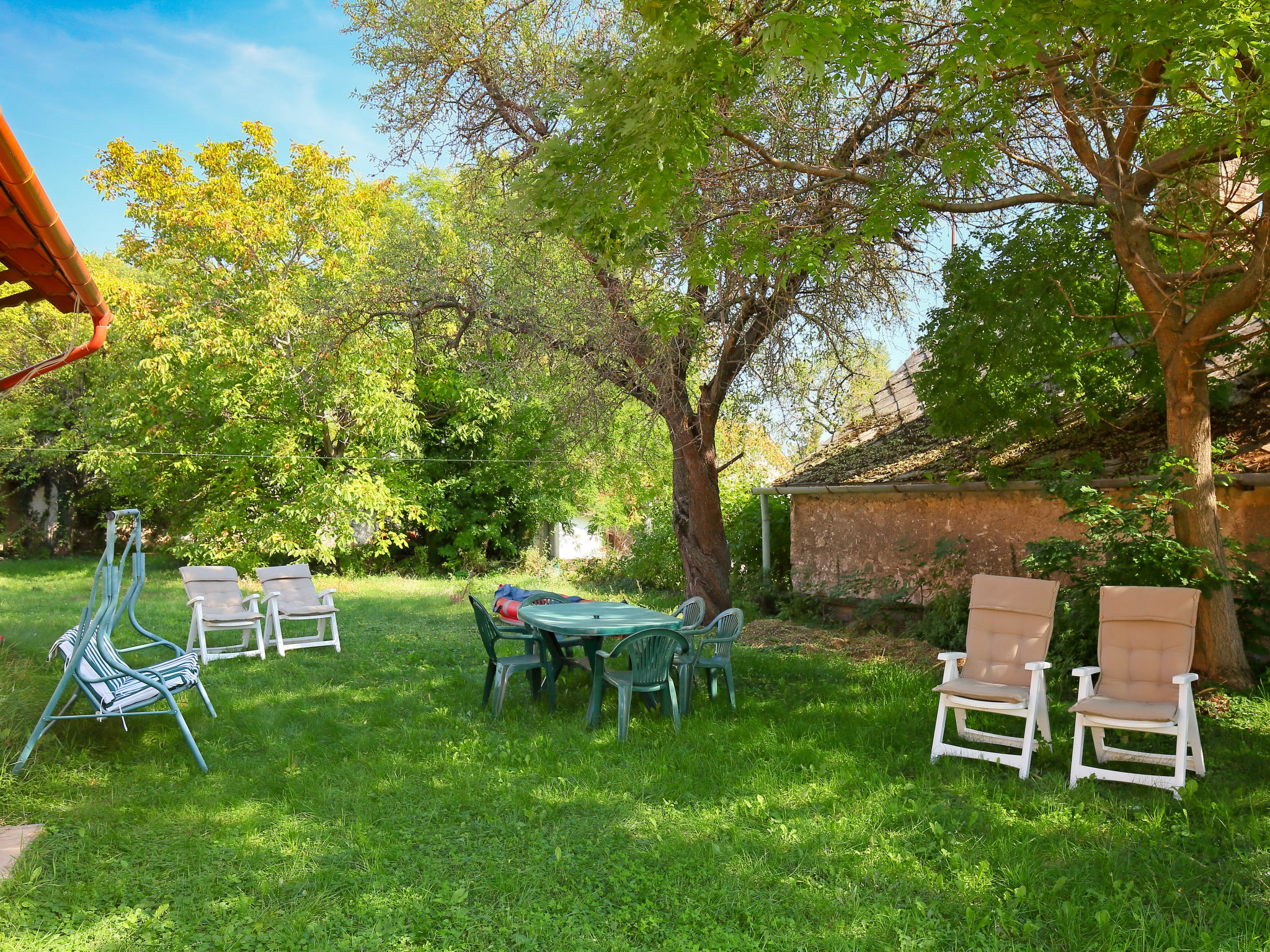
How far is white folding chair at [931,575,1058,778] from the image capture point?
5258 millimetres

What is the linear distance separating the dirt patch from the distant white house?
12.5 metres

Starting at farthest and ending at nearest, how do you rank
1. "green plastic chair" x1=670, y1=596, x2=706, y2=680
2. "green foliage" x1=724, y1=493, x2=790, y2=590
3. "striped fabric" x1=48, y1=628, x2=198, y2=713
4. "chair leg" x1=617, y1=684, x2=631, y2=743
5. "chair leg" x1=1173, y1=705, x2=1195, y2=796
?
"green foliage" x1=724, y1=493, x2=790, y2=590
"green plastic chair" x1=670, y1=596, x2=706, y2=680
"chair leg" x1=617, y1=684, x2=631, y2=743
"striped fabric" x1=48, y1=628, x2=198, y2=713
"chair leg" x1=1173, y1=705, x2=1195, y2=796

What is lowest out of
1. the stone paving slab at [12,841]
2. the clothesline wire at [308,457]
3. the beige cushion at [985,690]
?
the stone paving slab at [12,841]

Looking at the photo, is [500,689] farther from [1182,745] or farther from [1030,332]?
[1030,332]

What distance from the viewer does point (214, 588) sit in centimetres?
947

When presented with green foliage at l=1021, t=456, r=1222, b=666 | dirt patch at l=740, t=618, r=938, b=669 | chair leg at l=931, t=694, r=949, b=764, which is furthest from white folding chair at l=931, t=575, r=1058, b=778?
dirt patch at l=740, t=618, r=938, b=669

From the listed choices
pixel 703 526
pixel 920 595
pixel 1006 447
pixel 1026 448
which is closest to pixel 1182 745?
pixel 1006 447

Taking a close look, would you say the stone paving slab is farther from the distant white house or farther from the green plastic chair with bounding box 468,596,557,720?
the distant white house

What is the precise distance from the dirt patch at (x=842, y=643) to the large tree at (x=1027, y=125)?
2973mm

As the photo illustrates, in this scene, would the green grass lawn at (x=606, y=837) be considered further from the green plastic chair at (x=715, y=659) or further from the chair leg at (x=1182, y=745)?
the green plastic chair at (x=715, y=659)

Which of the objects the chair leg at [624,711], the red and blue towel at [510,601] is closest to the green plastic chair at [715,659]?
the chair leg at [624,711]

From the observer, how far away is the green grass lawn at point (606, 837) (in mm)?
3334

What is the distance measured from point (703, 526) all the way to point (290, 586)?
17.1 feet

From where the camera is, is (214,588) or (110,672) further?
(214,588)
